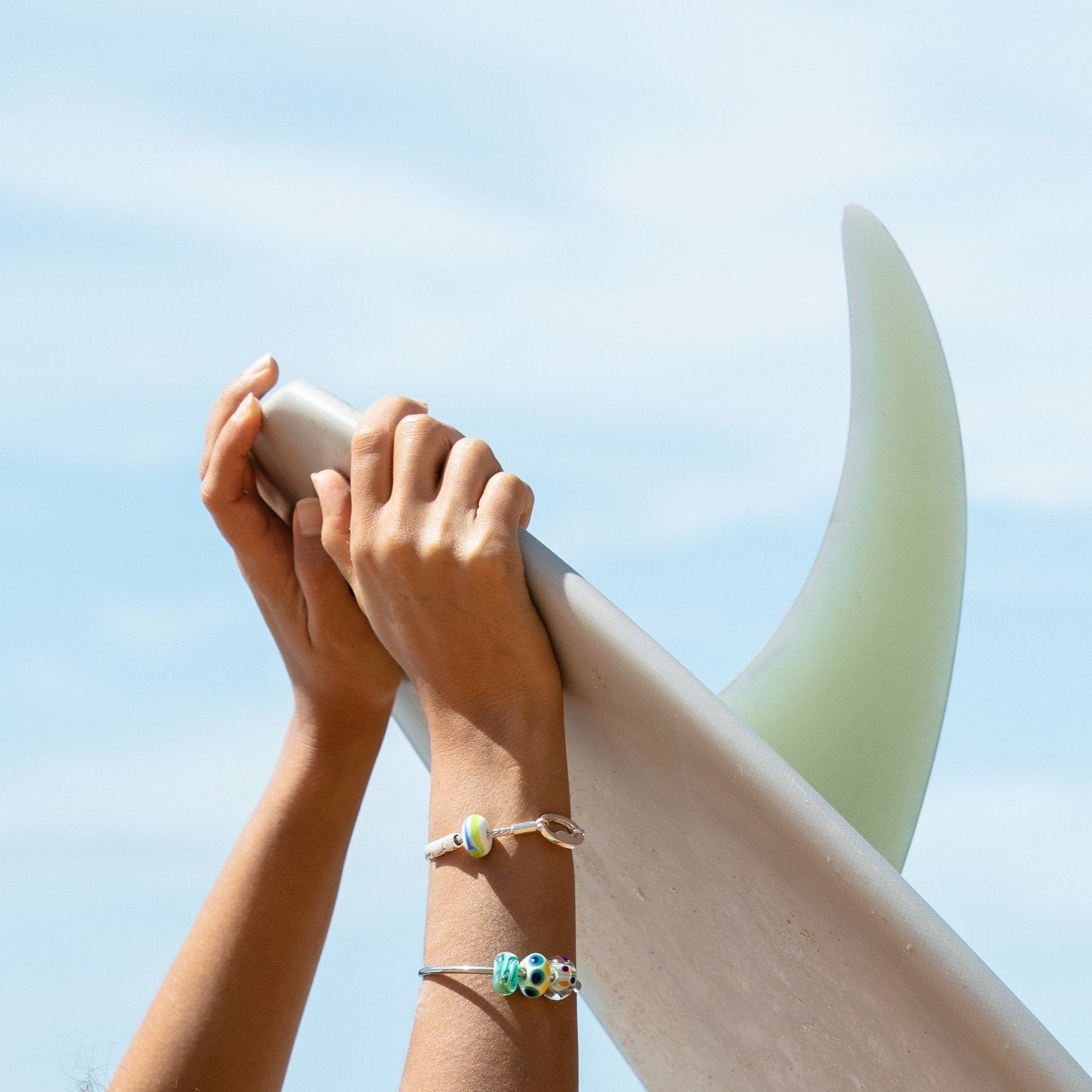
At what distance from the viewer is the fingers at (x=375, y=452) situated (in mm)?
1055

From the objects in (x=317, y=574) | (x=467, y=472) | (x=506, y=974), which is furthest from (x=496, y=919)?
(x=317, y=574)

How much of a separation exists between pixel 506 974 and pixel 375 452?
1.41 feet

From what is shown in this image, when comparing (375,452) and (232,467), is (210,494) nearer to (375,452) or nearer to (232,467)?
(232,467)

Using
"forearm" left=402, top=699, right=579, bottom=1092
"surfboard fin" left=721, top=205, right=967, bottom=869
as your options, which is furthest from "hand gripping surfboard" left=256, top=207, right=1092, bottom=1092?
"forearm" left=402, top=699, right=579, bottom=1092

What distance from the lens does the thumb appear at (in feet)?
3.79

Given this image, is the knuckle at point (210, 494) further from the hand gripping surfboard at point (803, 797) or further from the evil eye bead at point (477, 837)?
the evil eye bead at point (477, 837)

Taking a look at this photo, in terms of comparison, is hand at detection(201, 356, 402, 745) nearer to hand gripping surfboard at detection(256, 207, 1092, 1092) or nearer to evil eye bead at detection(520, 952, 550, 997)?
hand gripping surfboard at detection(256, 207, 1092, 1092)

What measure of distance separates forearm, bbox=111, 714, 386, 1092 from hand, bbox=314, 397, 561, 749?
15.7 inches

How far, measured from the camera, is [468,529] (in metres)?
0.99

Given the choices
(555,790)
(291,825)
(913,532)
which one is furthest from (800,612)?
(555,790)

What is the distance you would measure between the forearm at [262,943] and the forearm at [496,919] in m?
0.42

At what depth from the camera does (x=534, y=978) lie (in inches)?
34.4

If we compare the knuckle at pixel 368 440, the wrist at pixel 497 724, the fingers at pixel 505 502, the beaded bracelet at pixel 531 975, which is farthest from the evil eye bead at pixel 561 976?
the knuckle at pixel 368 440

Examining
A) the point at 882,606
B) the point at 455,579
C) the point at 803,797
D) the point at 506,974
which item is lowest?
the point at 506,974
